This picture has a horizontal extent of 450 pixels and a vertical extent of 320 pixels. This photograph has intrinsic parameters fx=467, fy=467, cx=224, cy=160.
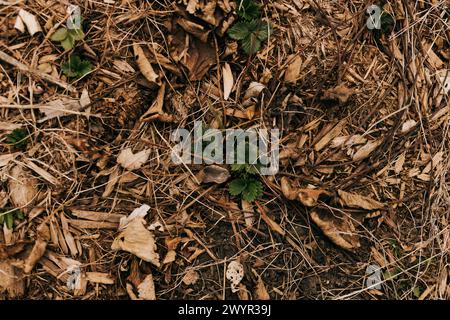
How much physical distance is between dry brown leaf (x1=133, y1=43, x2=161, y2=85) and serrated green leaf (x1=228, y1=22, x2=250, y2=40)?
37 cm

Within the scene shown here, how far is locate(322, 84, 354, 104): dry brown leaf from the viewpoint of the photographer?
204 centimetres

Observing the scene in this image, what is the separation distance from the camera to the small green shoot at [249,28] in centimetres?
201

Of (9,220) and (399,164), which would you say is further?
(399,164)

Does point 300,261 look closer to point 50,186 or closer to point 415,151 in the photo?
point 415,151

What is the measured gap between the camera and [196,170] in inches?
80.7

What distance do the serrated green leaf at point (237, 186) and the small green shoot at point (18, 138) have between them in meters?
0.91

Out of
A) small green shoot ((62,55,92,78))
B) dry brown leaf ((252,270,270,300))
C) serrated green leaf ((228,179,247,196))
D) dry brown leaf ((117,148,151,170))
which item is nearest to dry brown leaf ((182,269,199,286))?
dry brown leaf ((252,270,270,300))

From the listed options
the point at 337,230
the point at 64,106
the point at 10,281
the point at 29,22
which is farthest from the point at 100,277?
the point at 29,22

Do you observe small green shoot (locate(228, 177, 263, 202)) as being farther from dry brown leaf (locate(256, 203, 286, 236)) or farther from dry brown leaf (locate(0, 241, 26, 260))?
dry brown leaf (locate(0, 241, 26, 260))

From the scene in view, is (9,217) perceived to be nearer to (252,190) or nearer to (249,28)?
(252,190)

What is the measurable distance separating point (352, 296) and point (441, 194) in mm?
619

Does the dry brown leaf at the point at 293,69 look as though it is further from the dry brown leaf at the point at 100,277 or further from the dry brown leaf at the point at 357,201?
the dry brown leaf at the point at 100,277

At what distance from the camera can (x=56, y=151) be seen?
204cm

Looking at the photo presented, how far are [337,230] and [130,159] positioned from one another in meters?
0.95
